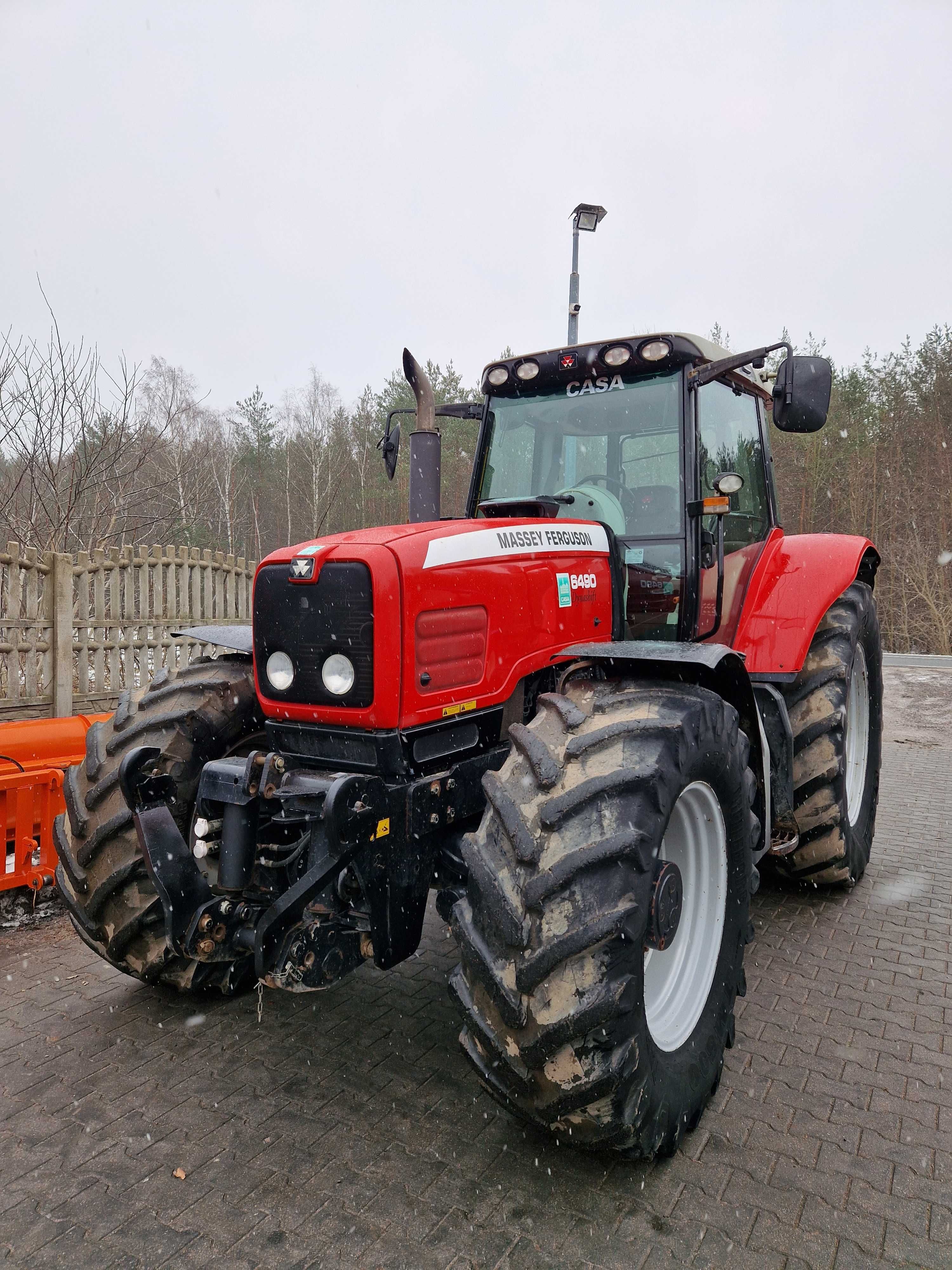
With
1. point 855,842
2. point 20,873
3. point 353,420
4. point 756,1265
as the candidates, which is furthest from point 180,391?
point 756,1265

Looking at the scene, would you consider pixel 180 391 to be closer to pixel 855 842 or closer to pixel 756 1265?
pixel 855 842

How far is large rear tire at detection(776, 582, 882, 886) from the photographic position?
380 centimetres

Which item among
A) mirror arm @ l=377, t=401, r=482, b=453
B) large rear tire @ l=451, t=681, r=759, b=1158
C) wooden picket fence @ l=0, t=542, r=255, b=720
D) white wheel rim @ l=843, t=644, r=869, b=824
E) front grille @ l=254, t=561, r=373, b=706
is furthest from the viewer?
wooden picket fence @ l=0, t=542, r=255, b=720

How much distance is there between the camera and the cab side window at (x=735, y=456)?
345 centimetres

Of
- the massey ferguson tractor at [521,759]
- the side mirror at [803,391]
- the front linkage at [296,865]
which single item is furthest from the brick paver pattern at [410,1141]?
the side mirror at [803,391]

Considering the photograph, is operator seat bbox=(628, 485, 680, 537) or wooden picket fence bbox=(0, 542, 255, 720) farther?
wooden picket fence bbox=(0, 542, 255, 720)

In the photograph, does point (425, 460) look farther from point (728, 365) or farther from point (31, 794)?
point (31, 794)

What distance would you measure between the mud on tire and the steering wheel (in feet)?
5.20

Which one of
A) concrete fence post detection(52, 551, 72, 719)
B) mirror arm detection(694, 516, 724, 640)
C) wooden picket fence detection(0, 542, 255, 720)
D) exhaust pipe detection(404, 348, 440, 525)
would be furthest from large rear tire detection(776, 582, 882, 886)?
concrete fence post detection(52, 551, 72, 719)

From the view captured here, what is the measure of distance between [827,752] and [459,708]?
6.84 feet

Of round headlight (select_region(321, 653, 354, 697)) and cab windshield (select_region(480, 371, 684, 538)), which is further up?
cab windshield (select_region(480, 371, 684, 538))

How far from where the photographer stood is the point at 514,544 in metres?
2.71

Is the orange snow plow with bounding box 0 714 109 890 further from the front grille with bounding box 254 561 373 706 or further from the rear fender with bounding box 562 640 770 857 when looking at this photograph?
the rear fender with bounding box 562 640 770 857

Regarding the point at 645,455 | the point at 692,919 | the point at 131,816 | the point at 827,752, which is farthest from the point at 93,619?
the point at 692,919
